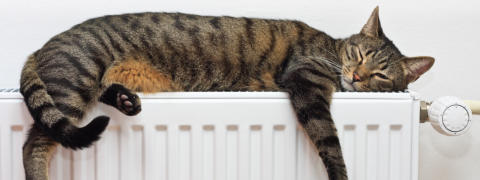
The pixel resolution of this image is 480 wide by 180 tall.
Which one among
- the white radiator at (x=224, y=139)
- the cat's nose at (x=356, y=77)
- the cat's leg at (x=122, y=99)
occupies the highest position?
the cat's leg at (x=122, y=99)

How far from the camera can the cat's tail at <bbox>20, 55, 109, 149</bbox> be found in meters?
0.87

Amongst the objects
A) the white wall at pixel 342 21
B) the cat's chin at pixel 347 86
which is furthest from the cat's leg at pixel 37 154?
the cat's chin at pixel 347 86

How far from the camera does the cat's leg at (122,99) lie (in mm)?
937

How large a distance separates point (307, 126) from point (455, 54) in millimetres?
633


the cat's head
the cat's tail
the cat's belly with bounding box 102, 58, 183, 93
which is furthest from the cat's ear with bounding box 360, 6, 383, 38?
the cat's tail

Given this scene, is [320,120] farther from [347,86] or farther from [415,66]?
[415,66]

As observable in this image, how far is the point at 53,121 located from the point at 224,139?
35 cm

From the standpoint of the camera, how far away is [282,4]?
1316 mm

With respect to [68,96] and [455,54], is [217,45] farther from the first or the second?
[455,54]

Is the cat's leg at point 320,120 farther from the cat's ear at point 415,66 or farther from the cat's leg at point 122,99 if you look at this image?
the cat's leg at point 122,99

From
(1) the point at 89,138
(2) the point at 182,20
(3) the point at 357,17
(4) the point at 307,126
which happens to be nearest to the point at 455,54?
(3) the point at 357,17

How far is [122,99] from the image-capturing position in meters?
0.94

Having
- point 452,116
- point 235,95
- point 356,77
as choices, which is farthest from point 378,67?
point 235,95

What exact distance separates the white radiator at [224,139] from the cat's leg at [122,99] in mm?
24
